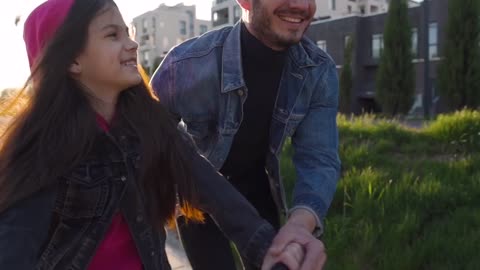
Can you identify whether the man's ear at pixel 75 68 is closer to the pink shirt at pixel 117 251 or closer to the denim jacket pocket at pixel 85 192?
the pink shirt at pixel 117 251

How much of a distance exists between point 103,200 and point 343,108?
30.1 m

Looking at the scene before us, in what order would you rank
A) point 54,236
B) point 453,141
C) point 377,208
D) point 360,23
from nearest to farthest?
point 54,236, point 377,208, point 453,141, point 360,23

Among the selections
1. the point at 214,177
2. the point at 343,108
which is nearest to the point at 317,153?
the point at 214,177

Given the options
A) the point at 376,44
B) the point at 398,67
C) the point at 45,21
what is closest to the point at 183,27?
the point at 376,44

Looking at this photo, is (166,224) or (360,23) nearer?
(166,224)

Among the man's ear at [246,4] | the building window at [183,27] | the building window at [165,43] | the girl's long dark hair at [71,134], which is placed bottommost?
the building window at [165,43]

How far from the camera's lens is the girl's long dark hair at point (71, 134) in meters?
1.44

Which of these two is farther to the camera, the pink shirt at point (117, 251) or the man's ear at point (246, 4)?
the man's ear at point (246, 4)

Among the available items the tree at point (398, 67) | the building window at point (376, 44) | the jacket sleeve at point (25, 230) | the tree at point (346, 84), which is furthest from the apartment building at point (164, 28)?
the jacket sleeve at point (25, 230)

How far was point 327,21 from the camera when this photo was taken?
38375 mm

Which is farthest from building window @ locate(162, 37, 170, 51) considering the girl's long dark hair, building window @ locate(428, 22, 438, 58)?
the girl's long dark hair

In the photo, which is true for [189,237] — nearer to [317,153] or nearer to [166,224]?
[166,224]

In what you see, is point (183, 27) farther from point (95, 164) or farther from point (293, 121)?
point (95, 164)

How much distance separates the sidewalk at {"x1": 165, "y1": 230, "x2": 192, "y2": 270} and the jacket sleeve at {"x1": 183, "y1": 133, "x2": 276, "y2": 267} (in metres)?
2.44
